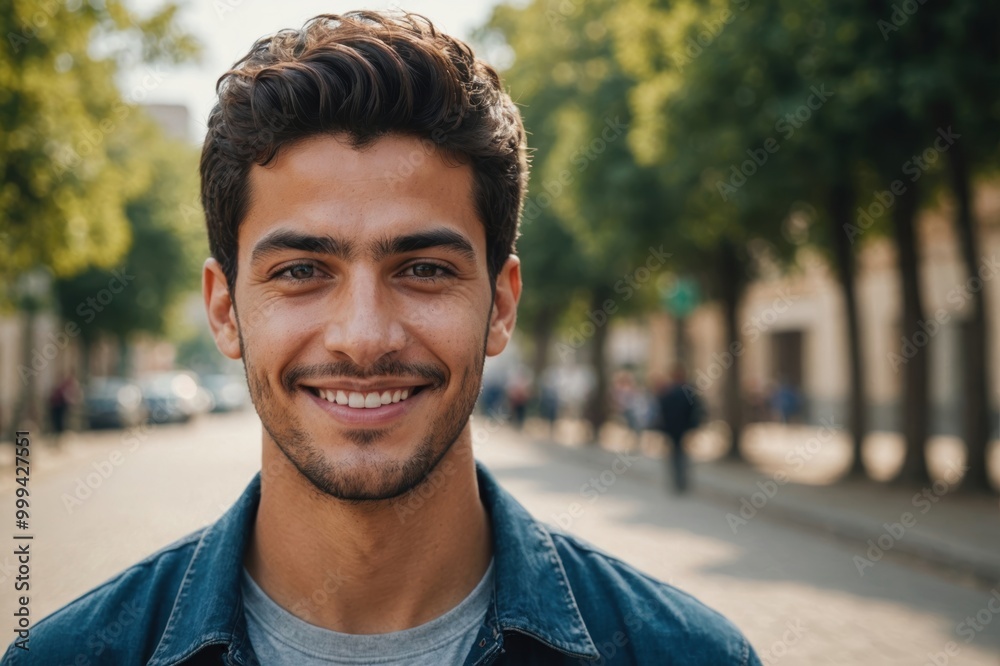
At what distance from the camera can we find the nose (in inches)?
83.4

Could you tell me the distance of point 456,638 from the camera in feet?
7.13

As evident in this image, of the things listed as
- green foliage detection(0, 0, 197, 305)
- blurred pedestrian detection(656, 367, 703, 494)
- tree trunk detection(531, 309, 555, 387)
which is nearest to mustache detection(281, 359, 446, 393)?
green foliage detection(0, 0, 197, 305)

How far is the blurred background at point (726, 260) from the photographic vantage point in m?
10.4

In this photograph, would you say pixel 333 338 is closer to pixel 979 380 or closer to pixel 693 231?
pixel 979 380

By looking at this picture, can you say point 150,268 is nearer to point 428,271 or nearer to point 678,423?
point 678,423

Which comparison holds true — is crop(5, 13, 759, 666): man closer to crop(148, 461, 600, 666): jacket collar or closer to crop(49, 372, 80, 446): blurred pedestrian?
crop(148, 461, 600, 666): jacket collar

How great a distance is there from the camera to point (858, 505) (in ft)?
47.2

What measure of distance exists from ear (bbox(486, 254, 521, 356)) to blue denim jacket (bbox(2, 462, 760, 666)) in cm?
42

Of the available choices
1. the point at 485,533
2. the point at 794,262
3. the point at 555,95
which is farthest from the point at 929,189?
the point at 485,533

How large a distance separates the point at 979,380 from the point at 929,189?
4429mm

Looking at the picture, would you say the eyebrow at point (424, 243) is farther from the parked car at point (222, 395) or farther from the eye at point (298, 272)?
the parked car at point (222, 395)

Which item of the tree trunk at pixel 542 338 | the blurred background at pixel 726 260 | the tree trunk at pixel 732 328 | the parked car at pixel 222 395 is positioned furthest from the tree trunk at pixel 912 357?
the parked car at pixel 222 395

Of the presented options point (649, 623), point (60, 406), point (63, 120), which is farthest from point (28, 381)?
point (649, 623)

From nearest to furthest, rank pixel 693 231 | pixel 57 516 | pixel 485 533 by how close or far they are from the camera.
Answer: pixel 485 533 < pixel 57 516 < pixel 693 231
